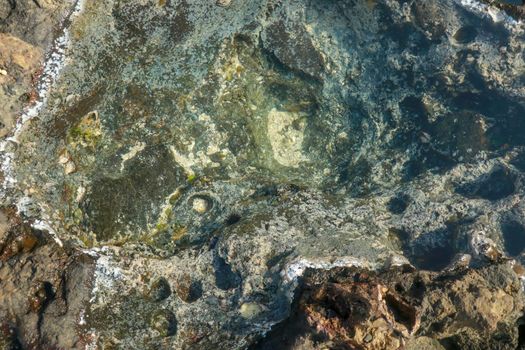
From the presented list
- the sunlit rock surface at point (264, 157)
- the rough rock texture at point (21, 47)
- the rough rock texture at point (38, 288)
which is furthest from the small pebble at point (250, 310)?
the rough rock texture at point (21, 47)

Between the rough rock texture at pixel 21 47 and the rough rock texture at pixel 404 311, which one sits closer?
the rough rock texture at pixel 404 311

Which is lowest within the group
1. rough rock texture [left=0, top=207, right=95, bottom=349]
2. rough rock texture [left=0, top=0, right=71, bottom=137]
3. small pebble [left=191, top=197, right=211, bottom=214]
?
rough rock texture [left=0, top=207, right=95, bottom=349]

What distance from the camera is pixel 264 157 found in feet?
13.1

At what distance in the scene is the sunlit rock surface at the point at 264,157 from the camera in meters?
2.92

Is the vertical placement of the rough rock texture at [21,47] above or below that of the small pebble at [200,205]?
above

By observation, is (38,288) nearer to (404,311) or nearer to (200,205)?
(200,205)

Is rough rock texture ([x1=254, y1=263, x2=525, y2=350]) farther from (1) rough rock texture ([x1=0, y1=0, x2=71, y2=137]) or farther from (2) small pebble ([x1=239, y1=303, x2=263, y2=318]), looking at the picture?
(1) rough rock texture ([x1=0, y1=0, x2=71, y2=137])

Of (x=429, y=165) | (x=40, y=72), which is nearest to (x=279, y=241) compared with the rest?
(x=429, y=165)

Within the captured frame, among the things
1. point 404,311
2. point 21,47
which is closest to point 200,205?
point 21,47

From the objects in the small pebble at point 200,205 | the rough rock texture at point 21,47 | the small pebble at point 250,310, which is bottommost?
the small pebble at point 250,310

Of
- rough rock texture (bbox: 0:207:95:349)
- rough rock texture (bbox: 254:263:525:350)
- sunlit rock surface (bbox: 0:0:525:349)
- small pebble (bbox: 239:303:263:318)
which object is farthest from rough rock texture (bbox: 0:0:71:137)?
rough rock texture (bbox: 254:263:525:350)

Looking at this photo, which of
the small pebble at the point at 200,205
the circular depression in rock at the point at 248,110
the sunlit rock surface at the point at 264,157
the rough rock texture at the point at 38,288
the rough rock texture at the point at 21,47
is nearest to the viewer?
the rough rock texture at the point at 38,288

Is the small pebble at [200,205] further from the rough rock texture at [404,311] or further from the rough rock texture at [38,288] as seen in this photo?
the rough rock texture at [404,311]

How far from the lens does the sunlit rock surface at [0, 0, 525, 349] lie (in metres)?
2.92
